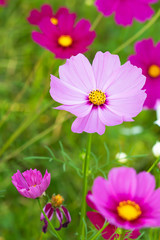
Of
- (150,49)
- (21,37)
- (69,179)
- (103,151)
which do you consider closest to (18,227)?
(69,179)

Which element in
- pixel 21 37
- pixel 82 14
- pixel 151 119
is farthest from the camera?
pixel 82 14

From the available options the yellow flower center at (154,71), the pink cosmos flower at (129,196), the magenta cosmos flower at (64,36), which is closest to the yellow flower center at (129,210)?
the pink cosmos flower at (129,196)

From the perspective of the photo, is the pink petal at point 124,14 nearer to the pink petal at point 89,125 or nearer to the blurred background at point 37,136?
the blurred background at point 37,136

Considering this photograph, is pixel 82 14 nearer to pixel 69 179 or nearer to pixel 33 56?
pixel 33 56

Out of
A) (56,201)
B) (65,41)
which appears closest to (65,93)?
(56,201)

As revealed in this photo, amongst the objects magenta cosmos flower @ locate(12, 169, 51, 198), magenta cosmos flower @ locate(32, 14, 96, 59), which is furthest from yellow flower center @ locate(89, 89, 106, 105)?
magenta cosmos flower @ locate(32, 14, 96, 59)
